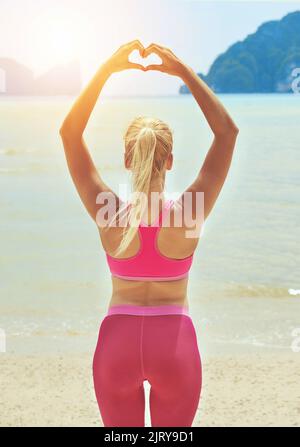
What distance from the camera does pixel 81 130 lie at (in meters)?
2.31

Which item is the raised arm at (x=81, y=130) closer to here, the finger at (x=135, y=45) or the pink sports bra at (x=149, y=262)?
the finger at (x=135, y=45)

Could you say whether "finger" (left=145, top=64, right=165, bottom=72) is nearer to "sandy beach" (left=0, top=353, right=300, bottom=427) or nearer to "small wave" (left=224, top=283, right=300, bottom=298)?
"sandy beach" (left=0, top=353, right=300, bottom=427)

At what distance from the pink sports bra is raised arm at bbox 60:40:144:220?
17 centimetres

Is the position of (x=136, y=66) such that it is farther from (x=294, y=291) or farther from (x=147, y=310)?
(x=294, y=291)

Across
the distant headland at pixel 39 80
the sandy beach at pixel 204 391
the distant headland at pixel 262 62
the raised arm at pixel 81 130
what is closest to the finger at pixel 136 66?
the raised arm at pixel 81 130

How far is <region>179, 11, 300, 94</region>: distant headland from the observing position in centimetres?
7806

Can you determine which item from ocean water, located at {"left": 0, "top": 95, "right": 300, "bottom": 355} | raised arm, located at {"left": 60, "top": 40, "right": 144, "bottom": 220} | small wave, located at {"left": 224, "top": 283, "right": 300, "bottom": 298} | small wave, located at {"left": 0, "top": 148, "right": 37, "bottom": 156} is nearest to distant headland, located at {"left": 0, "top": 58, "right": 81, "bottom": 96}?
small wave, located at {"left": 0, "top": 148, "right": 37, "bottom": 156}

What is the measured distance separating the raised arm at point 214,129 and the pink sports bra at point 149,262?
12cm

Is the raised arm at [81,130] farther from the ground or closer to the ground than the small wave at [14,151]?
farther from the ground

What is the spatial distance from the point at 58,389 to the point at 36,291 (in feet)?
11.8

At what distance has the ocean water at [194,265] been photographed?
268 inches

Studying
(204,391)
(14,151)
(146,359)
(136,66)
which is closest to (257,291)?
(204,391)
